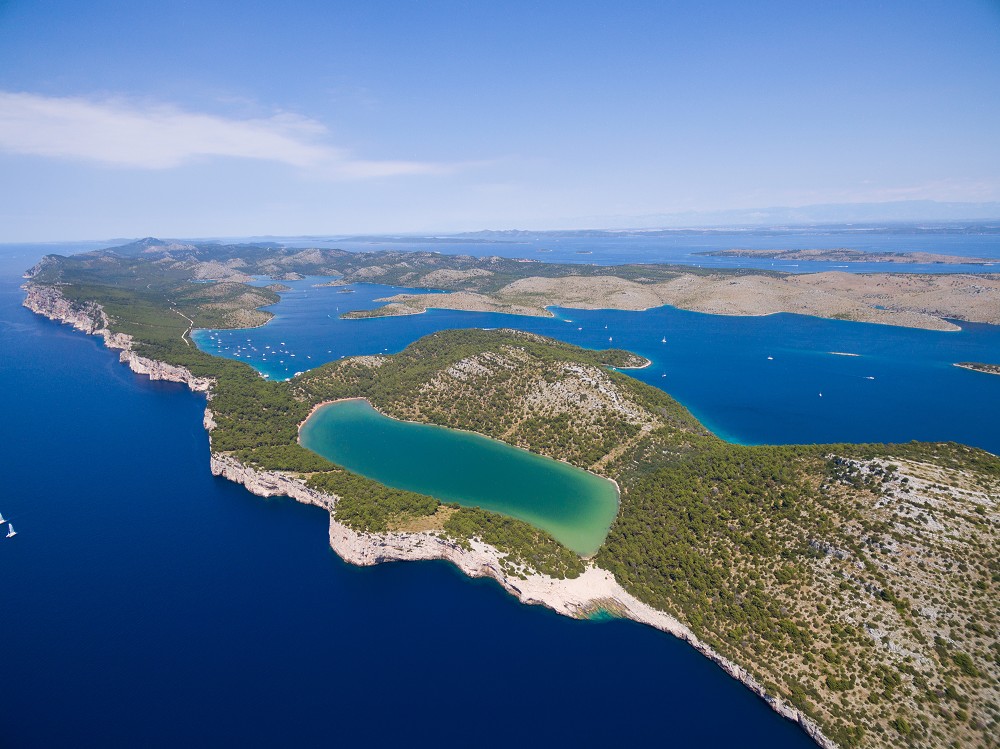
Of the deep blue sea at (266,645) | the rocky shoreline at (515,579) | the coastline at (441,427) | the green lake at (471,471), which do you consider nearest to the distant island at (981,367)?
the coastline at (441,427)

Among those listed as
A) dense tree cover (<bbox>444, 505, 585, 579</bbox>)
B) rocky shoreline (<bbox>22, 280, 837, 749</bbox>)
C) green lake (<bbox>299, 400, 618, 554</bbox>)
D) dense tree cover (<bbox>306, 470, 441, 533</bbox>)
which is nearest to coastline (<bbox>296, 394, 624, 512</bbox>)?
green lake (<bbox>299, 400, 618, 554</bbox>)

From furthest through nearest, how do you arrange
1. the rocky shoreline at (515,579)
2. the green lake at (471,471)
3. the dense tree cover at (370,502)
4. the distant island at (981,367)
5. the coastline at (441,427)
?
the distant island at (981,367) < the coastline at (441,427) < the green lake at (471,471) < the dense tree cover at (370,502) < the rocky shoreline at (515,579)

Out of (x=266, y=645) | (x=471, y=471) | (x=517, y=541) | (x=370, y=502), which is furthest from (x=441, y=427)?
(x=266, y=645)

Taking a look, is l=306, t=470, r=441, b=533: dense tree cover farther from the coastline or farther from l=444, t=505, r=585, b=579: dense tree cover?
the coastline

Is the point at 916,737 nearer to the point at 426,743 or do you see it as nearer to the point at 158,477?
the point at 426,743

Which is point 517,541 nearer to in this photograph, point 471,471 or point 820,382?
point 471,471

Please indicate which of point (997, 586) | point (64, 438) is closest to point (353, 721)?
point (997, 586)

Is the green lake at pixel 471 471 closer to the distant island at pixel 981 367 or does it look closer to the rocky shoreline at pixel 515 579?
the rocky shoreline at pixel 515 579
